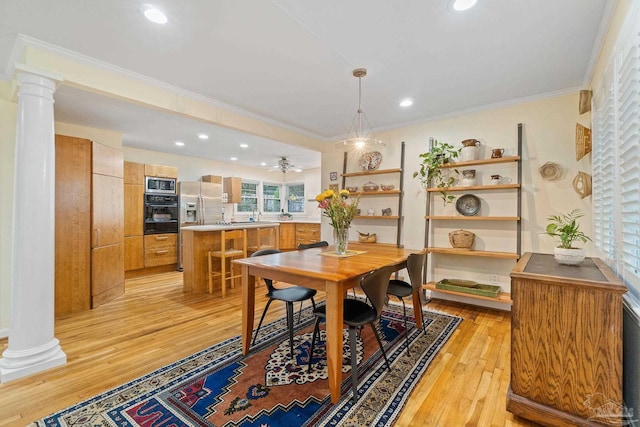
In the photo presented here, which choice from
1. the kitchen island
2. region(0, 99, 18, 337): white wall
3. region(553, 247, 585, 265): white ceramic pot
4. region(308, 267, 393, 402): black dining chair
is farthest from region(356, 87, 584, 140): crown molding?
region(0, 99, 18, 337): white wall

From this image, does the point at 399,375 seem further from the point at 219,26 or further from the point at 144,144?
the point at 144,144

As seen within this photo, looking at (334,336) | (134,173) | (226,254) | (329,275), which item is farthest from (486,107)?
(134,173)

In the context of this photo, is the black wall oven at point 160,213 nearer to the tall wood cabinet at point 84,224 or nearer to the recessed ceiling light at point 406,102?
the tall wood cabinet at point 84,224

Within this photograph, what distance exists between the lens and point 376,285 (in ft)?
6.39

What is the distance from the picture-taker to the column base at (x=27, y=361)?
2.08 meters

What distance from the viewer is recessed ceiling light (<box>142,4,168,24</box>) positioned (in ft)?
5.98

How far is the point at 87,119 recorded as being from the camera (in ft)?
12.5

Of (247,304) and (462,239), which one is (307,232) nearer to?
(462,239)

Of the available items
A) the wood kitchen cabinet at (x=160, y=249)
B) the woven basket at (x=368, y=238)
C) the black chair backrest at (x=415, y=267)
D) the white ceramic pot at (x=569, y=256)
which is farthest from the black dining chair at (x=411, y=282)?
the wood kitchen cabinet at (x=160, y=249)

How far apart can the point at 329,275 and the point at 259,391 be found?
3.05 ft

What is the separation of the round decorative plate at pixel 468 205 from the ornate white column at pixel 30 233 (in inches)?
168

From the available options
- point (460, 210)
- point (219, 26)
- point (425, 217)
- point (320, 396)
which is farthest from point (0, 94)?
point (460, 210)

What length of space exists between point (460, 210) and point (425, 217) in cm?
44

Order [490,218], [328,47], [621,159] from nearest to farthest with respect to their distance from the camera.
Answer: [621,159] → [328,47] → [490,218]
